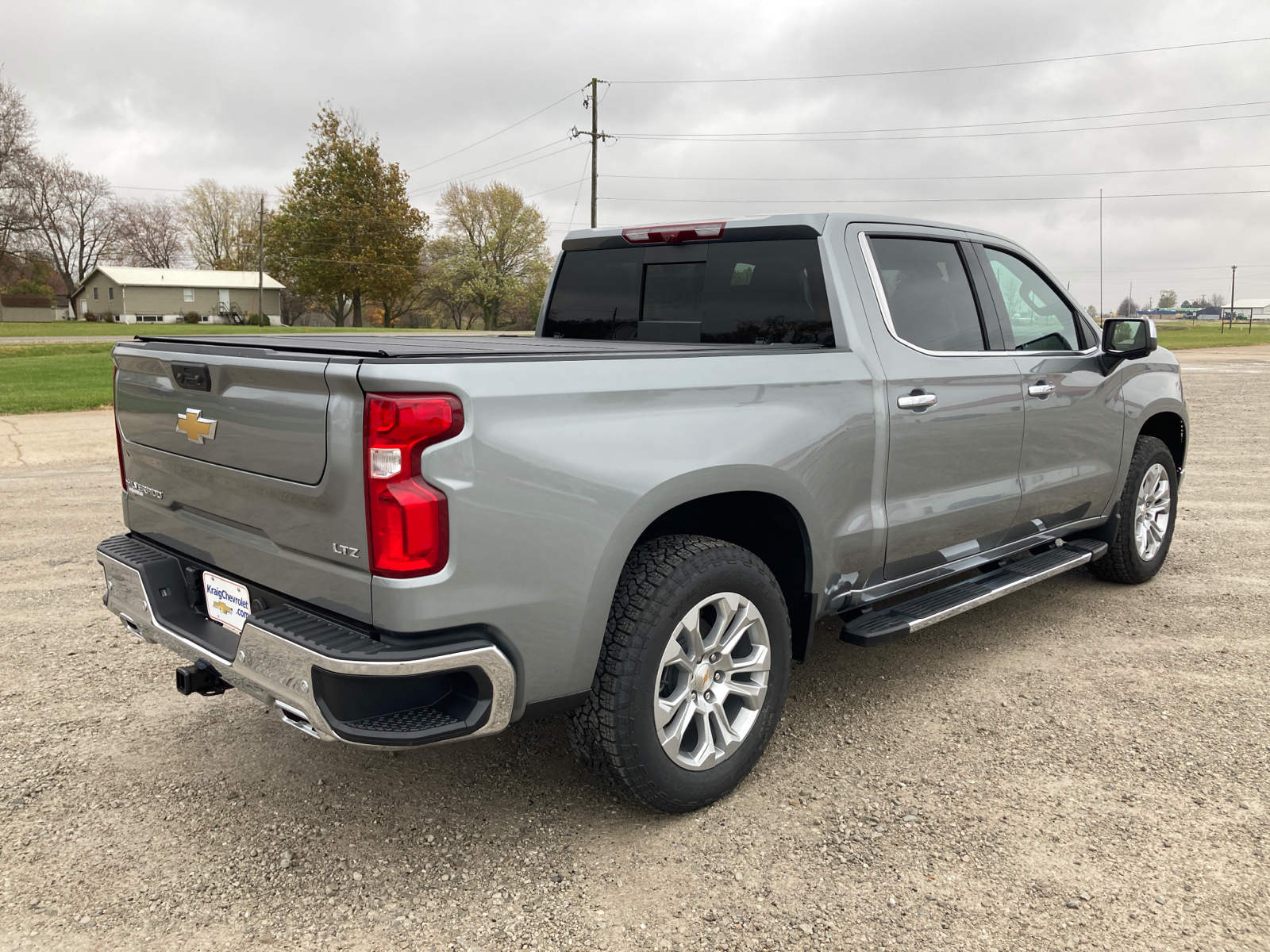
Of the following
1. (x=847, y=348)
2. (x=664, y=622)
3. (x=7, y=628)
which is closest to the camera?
(x=664, y=622)

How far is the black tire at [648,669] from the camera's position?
274 cm

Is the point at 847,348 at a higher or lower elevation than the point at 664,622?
higher

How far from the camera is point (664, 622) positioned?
2785mm

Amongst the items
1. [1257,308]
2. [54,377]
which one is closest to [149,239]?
[54,377]

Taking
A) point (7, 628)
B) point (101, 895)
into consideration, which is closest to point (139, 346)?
point (101, 895)

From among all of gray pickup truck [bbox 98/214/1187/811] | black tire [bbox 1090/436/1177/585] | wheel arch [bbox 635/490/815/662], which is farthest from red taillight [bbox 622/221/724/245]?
black tire [bbox 1090/436/1177/585]

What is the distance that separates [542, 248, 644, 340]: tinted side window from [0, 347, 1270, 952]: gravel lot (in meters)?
1.81


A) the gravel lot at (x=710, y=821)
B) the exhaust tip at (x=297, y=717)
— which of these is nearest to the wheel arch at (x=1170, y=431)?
the gravel lot at (x=710, y=821)

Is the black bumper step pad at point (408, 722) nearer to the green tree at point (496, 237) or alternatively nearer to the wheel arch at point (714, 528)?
the wheel arch at point (714, 528)

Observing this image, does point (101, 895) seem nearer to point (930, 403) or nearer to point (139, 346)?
point (139, 346)

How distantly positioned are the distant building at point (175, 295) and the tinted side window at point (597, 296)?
232ft

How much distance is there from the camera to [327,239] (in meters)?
57.7

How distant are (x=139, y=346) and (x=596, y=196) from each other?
124 ft

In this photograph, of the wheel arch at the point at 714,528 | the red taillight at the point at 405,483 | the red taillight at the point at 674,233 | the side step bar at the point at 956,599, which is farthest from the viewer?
the red taillight at the point at 674,233
